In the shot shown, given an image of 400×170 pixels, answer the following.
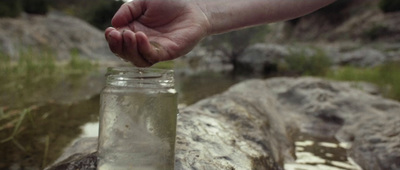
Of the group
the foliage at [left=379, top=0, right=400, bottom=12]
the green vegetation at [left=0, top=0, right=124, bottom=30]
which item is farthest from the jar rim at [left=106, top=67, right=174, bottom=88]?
the foliage at [left=379, top=0, right=400, bottom=12]

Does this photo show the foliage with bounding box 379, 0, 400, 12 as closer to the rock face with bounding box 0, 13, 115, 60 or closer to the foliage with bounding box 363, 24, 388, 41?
the foliage with bounding box 363, 24, 388, 41

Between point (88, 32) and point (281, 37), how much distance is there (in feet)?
82.7

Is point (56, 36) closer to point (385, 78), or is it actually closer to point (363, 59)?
point (385, 78)

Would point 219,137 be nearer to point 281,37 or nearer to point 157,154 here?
point 157,154

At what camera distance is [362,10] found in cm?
3173

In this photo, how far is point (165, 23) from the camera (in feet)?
5.47

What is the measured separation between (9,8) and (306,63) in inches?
457

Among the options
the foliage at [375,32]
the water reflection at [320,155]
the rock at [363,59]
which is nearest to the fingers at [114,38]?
the water reflection at [320,155]

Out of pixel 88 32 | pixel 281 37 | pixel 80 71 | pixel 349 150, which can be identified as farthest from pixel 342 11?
pixel 349 150

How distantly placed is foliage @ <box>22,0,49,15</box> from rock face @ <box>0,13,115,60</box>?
3517 mm

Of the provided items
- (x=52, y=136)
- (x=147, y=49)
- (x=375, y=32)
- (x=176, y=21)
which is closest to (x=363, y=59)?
(x=375, y=32)

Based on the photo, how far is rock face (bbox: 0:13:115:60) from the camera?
38.2 ft

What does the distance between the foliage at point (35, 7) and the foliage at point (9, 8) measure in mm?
4166

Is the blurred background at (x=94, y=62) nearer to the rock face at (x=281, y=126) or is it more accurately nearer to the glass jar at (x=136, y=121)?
the rock face at (x=281, y=126)
